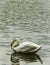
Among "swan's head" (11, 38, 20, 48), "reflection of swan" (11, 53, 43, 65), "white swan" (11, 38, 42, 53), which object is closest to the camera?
"reflection of swan" (11, 53, 43, 65)

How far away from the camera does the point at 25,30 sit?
14.9 m

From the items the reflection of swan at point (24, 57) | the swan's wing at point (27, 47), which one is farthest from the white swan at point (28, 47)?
the reflection of swan at point (24, 57)

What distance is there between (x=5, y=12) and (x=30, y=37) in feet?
24.0

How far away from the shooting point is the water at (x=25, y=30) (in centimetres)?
1101

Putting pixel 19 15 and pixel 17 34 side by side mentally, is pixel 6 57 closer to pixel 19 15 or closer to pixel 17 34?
pixel 17 34

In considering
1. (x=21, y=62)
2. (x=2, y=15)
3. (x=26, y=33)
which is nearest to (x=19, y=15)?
(x=2, y=15)

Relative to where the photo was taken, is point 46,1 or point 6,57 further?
point 46,1

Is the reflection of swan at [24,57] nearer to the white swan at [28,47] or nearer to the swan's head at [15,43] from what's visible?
the white swan at [28,47]

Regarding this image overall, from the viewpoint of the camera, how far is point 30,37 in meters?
13.6

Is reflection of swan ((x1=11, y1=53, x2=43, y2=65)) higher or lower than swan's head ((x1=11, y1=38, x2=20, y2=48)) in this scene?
lower

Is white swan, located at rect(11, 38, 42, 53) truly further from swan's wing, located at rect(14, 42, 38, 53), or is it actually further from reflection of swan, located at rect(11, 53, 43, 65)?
reflection of swan, located at rect(11, 53, 43, 65)

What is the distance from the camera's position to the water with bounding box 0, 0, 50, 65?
11008 mm

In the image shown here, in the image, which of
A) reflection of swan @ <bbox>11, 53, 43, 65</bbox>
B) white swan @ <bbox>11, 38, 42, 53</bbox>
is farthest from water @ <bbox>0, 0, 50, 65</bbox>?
white swan @ <bbox>11, 38, 42, 53</bbox>

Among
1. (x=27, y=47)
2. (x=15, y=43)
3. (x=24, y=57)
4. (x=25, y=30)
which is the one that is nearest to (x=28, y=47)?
(x=27, y=47)
